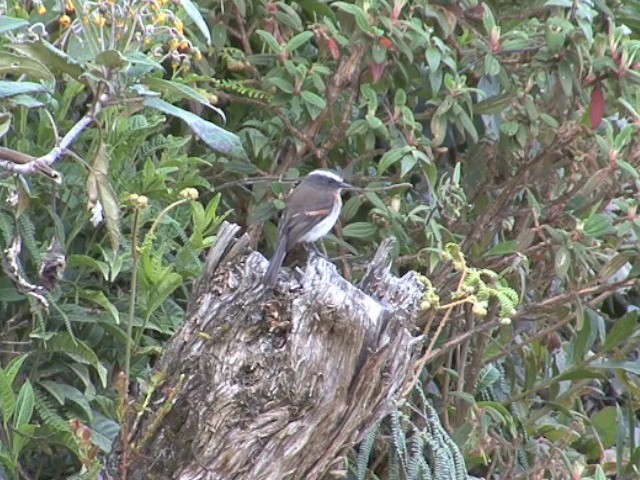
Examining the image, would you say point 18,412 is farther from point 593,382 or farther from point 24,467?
point 593,382

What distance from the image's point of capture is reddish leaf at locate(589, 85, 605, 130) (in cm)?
622

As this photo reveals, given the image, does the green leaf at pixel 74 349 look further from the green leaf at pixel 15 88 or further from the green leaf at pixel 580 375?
the green leaf at pixel 580 375

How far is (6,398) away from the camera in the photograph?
15.1 ft

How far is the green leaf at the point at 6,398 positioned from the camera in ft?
14.9

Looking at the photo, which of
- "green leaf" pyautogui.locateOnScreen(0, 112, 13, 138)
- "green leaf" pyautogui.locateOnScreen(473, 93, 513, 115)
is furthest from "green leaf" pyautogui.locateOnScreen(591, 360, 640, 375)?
"green leaf" pyautogui.locateOnScreen(0, 112, 13, 138)

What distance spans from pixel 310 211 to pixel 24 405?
1.53 meters

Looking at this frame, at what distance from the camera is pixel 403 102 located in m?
6.07

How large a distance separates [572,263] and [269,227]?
1.45 m

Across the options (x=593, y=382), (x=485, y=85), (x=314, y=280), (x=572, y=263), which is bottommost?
(x=593, y=382)

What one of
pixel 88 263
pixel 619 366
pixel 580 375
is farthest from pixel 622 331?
pixel 88 263

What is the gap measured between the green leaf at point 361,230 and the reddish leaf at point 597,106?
1.18 m

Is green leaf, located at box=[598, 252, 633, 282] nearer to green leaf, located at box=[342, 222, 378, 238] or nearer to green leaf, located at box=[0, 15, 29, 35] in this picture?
green leaf, located at box=[342, 222, 378, 238]

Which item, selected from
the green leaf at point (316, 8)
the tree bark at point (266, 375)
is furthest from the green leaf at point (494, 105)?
the tree bark at point (266, 375)

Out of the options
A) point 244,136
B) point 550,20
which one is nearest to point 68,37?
point 244,136
